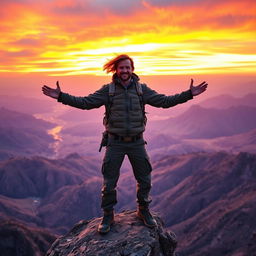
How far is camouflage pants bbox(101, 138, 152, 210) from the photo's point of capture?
1010 centimetres

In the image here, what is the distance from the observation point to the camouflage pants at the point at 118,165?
33.1ft

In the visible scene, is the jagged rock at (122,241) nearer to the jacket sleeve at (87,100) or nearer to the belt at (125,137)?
the belt at (125,137)

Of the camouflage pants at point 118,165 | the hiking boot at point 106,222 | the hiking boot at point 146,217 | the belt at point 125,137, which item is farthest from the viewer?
the hiking boot at point 146,217

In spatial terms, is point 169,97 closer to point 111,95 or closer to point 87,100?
point 111,95

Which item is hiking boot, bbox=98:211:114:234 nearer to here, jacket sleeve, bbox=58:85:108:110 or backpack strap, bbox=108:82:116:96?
jacket sleeve, bbox=58:85:108:110

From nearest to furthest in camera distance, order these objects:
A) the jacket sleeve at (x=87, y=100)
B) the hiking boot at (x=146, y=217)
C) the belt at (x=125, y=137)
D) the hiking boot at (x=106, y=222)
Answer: the jacket sleeve at (x=87, y=100)
the belt at (x=125, y=137)
the hiking boot at (x=106, y=222)
the hiking boot at (x=146, y=217)

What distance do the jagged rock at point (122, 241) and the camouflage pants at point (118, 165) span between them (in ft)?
2.89

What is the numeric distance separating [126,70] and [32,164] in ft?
540

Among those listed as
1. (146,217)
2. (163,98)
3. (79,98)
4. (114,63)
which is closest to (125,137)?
(163,98)

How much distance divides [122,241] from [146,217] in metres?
1.24

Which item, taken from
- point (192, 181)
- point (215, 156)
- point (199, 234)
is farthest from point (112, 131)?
point (215, 156)

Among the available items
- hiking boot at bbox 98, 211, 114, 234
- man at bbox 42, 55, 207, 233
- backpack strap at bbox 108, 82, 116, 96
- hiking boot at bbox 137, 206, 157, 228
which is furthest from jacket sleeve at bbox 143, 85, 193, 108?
hiking boot at bbox 98, 211, 114, 234

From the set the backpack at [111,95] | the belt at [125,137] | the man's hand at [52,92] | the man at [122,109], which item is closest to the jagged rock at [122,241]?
the man at [122,109]

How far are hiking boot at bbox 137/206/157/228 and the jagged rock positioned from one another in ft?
0.42
